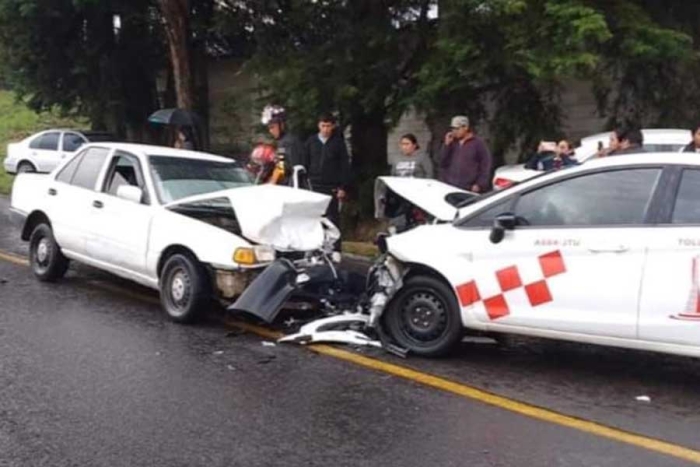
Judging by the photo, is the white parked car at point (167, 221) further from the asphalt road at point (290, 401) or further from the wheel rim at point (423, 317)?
the wheel rim at point (423, 317)

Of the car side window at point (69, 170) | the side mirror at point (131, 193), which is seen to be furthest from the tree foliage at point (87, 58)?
the side mirror at point (131, 193)

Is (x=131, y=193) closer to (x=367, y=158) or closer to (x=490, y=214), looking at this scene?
(x=490, y=214)

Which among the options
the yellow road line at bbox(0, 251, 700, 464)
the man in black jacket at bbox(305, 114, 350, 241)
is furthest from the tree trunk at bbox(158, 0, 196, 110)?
the yellow road line at bbox(0, 251, 700, 464)

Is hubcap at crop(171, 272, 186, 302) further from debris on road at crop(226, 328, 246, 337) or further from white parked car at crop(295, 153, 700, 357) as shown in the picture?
white parked car at crop(295, 153, 700, 357)

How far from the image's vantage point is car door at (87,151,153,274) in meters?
7.99

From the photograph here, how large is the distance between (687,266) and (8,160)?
64.3 ft

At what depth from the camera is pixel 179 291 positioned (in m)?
7.52

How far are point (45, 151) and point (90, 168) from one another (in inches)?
500

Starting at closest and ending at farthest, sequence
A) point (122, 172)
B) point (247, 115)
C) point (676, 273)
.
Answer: point (676, 273) < point (122, 172) < point (247, 115)

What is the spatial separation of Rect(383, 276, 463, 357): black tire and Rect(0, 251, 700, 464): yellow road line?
1.16ft

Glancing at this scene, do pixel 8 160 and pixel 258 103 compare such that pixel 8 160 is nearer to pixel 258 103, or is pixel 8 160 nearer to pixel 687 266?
pixel 258 103

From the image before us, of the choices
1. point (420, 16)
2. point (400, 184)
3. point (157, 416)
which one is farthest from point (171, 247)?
point (420, 16)

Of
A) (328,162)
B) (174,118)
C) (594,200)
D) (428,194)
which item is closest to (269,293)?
(428,194)

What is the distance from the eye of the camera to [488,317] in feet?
20.5
